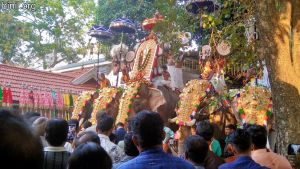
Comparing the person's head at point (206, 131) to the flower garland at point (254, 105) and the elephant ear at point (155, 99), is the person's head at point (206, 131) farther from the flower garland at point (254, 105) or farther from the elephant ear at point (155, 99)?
the elephant ear at point (155, 99)

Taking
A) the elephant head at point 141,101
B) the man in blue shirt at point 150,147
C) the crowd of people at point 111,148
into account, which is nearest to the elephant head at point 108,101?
the elephant head at point 141,101

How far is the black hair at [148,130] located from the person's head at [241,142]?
1.17 meters

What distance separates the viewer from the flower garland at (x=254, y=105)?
27.1 feet

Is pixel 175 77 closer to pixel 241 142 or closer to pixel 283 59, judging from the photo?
pixel 283 59

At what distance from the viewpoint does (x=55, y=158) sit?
3254 millimetres

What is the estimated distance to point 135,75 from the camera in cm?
1151

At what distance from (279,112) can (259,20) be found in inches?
43.6

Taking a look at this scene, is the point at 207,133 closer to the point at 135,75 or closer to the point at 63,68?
the point at 135,75

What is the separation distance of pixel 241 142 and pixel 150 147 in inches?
49.7

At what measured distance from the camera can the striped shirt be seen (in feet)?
10.6

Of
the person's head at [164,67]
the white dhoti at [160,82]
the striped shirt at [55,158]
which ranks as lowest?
the striped shirt at [55,158]

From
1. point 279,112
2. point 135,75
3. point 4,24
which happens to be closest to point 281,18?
point 279,112

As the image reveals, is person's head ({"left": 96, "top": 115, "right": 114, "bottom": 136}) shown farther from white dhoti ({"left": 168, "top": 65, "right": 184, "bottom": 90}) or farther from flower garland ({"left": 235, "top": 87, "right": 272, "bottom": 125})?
white dhoti ({"left": 168, "top": 65, "right": 184, "bottom": 90})

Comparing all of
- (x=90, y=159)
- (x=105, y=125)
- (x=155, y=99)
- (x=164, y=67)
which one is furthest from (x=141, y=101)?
(x=90, y=159)
